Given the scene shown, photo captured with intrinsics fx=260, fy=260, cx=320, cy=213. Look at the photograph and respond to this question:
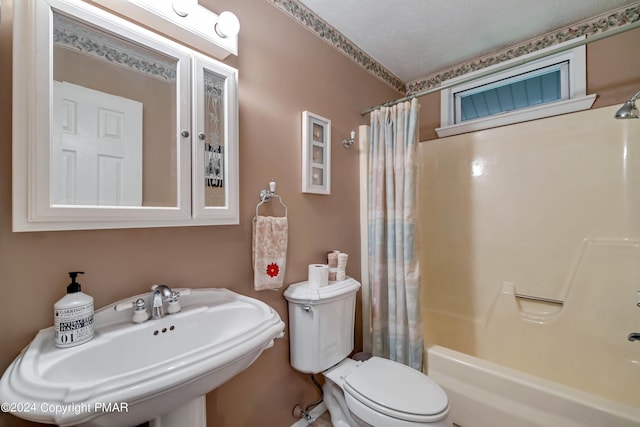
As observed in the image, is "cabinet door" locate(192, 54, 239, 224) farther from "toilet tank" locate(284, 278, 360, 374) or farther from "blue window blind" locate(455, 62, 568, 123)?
"blue window blind" locate(455, 62, 568, 123)

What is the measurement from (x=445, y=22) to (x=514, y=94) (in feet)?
2.97

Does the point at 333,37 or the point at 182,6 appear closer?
the point at 182,6

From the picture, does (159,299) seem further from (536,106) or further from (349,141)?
(536,106)

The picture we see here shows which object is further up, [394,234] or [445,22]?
[445,22]

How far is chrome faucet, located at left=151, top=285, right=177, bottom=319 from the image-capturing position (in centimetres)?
88

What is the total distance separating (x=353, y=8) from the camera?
1.52 m

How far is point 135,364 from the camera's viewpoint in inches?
31.3

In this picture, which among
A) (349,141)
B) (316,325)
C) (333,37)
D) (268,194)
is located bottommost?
(316,325)

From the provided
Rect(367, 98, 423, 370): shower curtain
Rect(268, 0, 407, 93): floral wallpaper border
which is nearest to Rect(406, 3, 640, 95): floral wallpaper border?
Rect(268, 0, 407, 93): floral wallpaper border

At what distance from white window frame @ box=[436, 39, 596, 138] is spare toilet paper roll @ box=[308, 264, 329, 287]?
1.29m

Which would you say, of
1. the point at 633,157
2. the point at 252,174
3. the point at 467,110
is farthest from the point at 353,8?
the point at 633,157

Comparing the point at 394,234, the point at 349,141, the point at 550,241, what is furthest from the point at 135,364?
the point at 550,241

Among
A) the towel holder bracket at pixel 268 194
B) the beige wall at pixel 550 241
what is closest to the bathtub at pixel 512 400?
the beige wall at pixel 550 241

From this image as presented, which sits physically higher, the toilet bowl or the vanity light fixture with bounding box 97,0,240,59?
the vanity light fixture with bounding box 97,0,240,59
